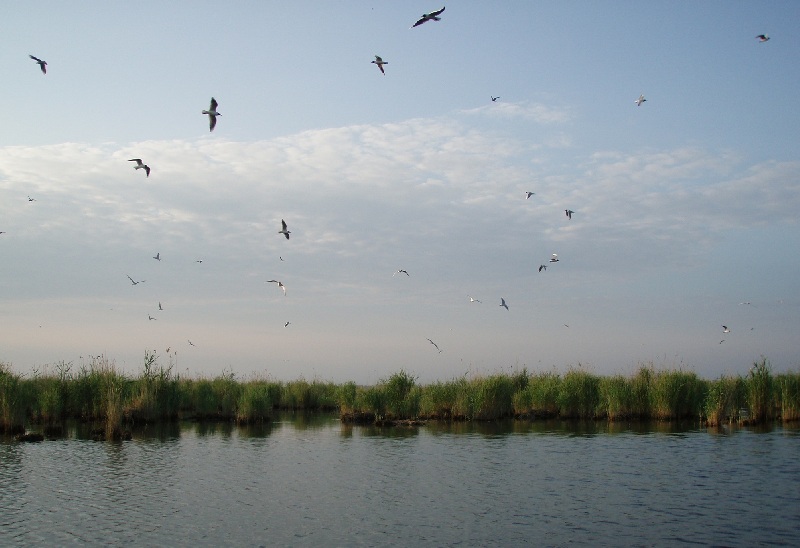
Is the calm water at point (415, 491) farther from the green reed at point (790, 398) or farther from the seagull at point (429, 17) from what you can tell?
the seagull at point (429, 17)

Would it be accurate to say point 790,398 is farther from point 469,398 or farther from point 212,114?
point 212,114

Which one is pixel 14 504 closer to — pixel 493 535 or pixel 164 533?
pixel 164 533

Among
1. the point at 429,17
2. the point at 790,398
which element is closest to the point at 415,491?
the point at 429,17

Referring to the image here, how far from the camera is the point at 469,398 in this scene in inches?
1403

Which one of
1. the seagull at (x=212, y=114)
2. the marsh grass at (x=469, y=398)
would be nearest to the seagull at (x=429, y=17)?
the seagull at (x=212, y=114)

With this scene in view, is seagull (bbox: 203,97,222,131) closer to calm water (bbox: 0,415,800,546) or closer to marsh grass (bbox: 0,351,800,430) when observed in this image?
calm water (bbox: 0,415,800,546)

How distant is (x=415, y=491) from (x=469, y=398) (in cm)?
1841

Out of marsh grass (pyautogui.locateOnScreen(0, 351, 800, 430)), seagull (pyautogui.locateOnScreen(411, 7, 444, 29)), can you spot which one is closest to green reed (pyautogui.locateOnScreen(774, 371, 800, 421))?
marsh grass (pyautogui.locateOnScreen(0, 351, 800, 430))

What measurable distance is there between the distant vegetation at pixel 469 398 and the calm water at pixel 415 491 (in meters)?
4.22

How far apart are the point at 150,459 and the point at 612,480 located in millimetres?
15467

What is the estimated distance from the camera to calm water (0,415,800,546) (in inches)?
528

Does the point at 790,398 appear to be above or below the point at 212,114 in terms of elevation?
below

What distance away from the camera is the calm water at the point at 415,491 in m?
13.4

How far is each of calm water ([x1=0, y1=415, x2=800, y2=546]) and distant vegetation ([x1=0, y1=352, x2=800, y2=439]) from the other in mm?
4220
